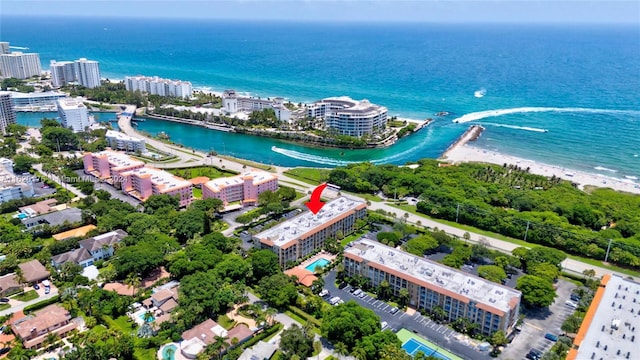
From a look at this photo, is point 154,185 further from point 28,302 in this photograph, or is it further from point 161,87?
point 161,87

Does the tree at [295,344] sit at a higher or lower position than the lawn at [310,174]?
lower

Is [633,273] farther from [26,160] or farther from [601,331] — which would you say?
[26,160]

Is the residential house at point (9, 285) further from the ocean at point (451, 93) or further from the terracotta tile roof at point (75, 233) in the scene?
the ocean at point (451, 93)

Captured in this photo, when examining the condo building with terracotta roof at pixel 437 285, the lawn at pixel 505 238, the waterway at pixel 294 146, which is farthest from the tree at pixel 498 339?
the waterway at pixel 294 146

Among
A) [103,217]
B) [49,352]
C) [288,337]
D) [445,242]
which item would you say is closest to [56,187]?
[103,217]

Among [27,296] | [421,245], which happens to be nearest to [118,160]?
[27,296]
